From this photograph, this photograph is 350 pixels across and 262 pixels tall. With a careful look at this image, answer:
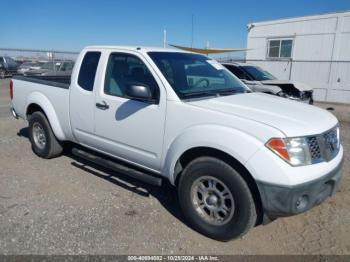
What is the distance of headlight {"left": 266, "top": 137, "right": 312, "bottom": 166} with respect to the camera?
2793 millimetres

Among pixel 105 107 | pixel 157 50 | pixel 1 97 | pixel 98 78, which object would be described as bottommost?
pixel 1 97

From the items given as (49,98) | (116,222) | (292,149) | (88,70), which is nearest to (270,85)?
(88,70)

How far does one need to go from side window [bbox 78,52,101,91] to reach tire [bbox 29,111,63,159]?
1.20m

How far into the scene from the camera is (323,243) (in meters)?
3.31

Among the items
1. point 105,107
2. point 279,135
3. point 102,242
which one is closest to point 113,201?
point 102,242

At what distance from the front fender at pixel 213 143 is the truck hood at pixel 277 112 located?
0.70ft

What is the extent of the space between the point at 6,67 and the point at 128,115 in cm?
2267

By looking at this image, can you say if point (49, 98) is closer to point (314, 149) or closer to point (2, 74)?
point (314, 149)

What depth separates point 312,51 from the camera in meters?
17.7

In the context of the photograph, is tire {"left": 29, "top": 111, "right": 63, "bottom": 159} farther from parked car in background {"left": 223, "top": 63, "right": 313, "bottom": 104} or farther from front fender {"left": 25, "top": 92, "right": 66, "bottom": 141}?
parked car in background {"left": 223, "top": 63, "right": 313, "bottom": 104}

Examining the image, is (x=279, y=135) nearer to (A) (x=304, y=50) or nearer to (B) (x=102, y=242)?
(B) (x=102, y=242)

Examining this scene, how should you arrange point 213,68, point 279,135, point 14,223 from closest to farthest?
point 279,135, point 14,223, point 213,68

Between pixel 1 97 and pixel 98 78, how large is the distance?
11375mm

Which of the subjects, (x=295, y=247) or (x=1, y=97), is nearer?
(x=295, y=247)
